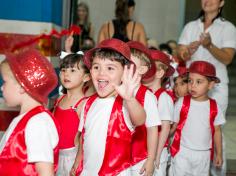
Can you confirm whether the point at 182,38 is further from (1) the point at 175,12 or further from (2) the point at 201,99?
(1) the point at 175,12

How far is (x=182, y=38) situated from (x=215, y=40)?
380 millimetres

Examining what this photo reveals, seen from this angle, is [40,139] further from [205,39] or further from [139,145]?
[205,39]

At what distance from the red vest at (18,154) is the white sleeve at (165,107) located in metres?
1.60

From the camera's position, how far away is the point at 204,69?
445cm

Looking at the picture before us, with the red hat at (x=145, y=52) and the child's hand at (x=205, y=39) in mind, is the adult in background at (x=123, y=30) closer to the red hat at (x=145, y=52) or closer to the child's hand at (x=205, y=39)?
the child's hand at (x=205, y=39)

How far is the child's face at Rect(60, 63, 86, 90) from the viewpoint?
4.03 meters

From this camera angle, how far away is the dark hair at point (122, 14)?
220 inches

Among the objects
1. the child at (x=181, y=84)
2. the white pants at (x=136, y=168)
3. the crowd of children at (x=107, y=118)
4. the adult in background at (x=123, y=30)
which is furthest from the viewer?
the adult in background at (x=123, y=30)

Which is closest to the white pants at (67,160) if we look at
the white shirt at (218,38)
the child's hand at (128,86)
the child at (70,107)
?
the child at (70,107)

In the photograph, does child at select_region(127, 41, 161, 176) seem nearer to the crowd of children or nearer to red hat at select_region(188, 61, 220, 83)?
the crowd of children

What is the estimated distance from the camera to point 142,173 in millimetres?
3346

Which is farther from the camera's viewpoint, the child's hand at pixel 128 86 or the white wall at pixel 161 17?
the white wall at pixel 161 17

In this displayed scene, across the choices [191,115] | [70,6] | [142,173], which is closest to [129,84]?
[142,173]

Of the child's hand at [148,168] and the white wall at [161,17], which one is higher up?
the white wall at [161,17]
